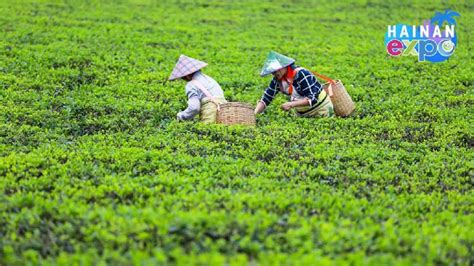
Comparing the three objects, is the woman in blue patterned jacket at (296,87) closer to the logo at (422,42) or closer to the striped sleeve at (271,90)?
the striped sleeve at (271,90)

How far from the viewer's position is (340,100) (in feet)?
27.9

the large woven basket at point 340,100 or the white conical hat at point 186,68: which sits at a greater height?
the white conical hat at point 186,68

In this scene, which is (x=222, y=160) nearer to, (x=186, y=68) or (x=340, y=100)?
(x=186, y=68)

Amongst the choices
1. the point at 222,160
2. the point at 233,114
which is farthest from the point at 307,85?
the point at 222,160

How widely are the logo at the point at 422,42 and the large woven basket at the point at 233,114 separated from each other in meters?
5.84

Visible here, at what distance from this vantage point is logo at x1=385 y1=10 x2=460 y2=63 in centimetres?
1245

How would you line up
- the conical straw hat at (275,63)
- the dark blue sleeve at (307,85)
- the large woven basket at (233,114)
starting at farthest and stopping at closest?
the dark blue sleeve at (307,85) → the conical straw hat at (275,63) → the large woven basket at (233,114)

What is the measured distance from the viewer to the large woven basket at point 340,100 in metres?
8.41

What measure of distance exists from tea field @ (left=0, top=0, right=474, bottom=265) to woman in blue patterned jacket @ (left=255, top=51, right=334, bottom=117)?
0.29 meters

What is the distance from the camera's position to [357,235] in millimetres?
4613

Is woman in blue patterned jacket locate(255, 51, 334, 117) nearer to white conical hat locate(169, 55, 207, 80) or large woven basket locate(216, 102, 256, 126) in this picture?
large woven basket locate(216, 102, 256, 126)

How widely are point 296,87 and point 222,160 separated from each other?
207 cm

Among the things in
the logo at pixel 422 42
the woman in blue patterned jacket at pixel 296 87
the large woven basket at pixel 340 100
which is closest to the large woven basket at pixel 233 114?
the woman in blue patterned jacket at pixel 296 87

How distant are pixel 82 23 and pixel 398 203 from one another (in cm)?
1120
